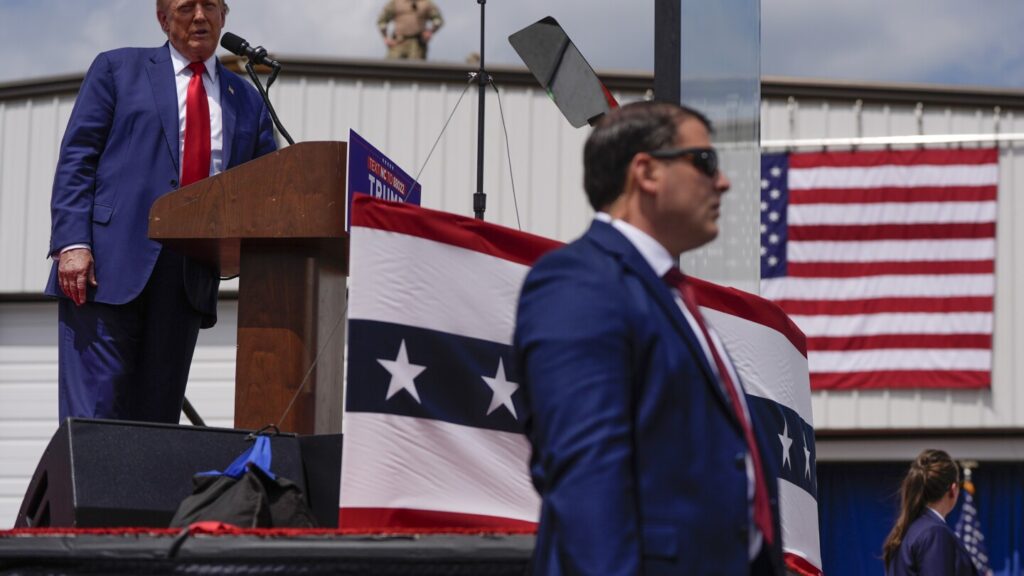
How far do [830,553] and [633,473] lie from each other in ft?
43.7

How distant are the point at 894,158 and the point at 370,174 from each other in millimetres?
11187

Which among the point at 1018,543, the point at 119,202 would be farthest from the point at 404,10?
the point at 119,202

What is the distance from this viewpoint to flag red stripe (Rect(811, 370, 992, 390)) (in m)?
14.1

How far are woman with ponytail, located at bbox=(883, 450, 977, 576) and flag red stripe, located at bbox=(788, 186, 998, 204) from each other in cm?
799

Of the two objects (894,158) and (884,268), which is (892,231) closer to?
(884,268)

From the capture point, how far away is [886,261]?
1421 cm

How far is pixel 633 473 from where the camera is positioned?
2150 mm

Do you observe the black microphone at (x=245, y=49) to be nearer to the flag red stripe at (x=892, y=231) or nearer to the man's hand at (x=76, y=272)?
the man's hand at (x=76, y=272)

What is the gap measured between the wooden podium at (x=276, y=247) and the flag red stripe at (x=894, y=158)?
36.1ft

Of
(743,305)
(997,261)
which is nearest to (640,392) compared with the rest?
(743,305)

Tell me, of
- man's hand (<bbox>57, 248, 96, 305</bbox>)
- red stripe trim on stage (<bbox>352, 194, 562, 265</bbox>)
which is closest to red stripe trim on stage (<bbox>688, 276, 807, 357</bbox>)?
red stripe trim on stage (<bbox>352, 194, 562, 265</bbox>)

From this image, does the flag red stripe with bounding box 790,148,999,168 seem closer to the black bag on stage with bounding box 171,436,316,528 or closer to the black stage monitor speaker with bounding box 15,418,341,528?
the black stage monitor speaker with bounding box 15,418,341,528

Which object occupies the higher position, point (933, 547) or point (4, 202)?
point (4, 202)

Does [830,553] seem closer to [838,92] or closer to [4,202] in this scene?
[838,92]
